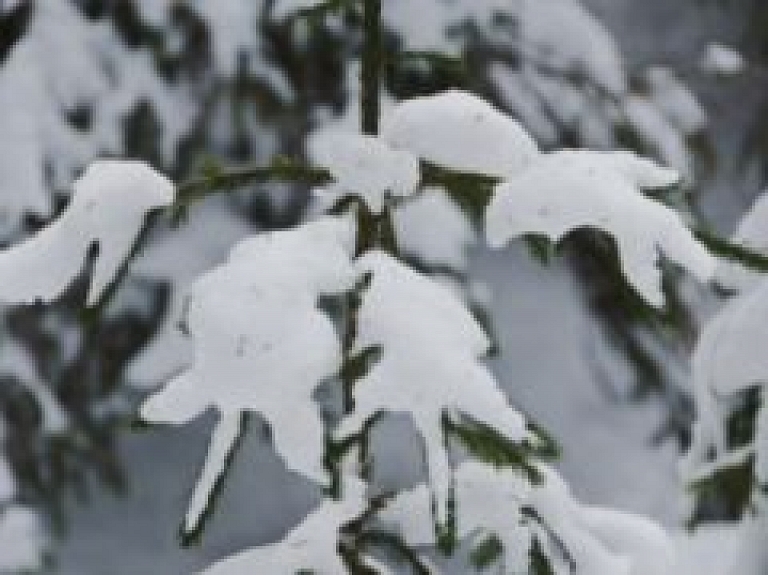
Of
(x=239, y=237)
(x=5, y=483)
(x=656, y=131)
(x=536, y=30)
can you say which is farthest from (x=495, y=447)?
(x=656, y=131)

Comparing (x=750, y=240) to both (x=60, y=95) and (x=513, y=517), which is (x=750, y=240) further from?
(x=60, y=95)

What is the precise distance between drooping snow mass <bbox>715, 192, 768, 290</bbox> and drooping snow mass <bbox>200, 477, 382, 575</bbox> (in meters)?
0.72

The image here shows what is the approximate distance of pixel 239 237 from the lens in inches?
187

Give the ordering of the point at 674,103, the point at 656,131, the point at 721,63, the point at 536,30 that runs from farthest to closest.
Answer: the point at 721,63 → the point at 674,103 → the point at 656,131 → the point at 536,30

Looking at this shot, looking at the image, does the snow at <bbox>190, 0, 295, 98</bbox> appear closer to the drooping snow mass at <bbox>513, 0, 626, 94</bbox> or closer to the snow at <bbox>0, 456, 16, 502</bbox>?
the drooping snow mass at <bbox>513, 0, 626, 94</bbox>

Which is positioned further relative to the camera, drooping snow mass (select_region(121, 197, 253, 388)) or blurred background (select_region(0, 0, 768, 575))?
drooping snow mass (select_region(121, 197, 253, 388))

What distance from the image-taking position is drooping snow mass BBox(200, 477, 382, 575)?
1238 millimetres

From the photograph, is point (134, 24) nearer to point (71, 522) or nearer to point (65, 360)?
point (65, 360)

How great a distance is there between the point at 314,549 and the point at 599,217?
0.39 m

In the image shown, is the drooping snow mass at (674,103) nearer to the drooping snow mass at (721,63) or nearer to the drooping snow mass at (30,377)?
the drooping snow mass at (721,63)

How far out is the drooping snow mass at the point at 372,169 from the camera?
3.76 feet

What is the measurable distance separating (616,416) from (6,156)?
2880 mm

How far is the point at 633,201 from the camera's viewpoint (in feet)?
3.42

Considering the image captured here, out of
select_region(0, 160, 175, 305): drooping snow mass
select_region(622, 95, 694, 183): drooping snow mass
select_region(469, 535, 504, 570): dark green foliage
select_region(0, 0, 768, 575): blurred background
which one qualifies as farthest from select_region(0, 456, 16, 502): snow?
select_region(0, 160, 175, 305): drooping snow mass
